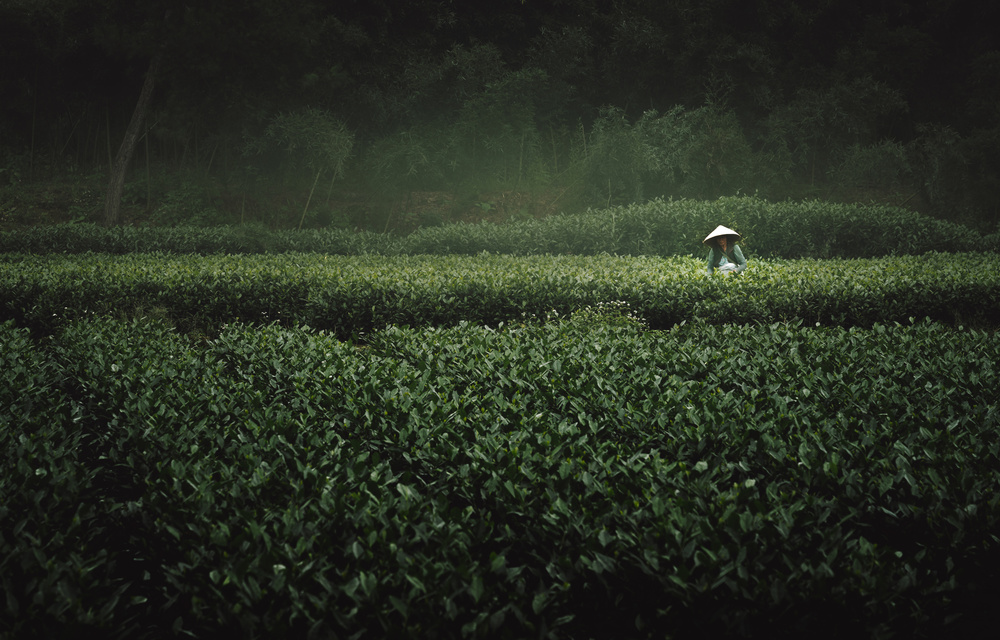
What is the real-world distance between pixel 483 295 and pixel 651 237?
22.6ft

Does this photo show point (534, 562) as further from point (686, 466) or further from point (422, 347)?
point (422, 347)

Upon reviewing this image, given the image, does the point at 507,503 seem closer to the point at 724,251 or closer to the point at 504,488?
the point at 504,488

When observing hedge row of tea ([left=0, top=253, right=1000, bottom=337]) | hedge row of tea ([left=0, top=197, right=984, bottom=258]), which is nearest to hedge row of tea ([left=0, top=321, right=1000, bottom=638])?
hedge row of tea ([left=0, top=253, right=1000, bottom=337])

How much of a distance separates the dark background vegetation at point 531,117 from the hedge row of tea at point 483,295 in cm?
1216

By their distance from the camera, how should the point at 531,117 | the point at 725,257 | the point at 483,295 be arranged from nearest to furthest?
1. the point at 483,295
2. the point at 725,257
3. the point at 531,117

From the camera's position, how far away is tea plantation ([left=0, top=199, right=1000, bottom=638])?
5.50 ft

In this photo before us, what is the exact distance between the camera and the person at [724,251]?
25.8ft

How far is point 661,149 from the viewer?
64.5 ft

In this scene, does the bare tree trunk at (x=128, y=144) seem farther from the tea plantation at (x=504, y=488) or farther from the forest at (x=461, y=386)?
the tea plantation at (x=504, y=488)

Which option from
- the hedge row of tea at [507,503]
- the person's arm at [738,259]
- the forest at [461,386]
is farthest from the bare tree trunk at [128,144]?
the hedge row of tea at [507,503]

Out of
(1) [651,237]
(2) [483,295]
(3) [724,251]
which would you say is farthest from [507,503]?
(1) [651,237]

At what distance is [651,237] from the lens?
12.9 meters

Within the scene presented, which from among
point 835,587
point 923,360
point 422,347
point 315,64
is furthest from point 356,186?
point 835,587

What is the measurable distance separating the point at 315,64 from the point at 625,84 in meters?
11.3
